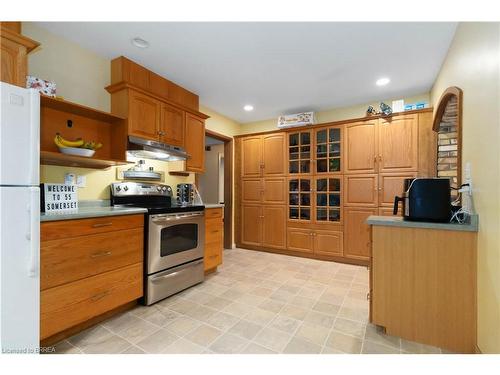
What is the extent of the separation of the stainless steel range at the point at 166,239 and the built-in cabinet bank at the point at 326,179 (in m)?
1.60

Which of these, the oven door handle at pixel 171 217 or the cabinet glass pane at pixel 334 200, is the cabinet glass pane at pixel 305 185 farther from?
the oven door handle at pixel 171 217

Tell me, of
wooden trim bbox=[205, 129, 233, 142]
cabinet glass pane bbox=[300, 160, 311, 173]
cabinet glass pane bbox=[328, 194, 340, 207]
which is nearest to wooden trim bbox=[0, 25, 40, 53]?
wooden trim bbox=[205, 129, 233, 142]

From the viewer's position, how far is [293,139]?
12.5ft

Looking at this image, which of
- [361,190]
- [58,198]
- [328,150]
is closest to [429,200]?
[361,190]

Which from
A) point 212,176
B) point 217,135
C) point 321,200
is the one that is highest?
point 217,135

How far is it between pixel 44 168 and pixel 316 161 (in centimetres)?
A: 323

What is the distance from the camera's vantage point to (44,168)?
192 cm

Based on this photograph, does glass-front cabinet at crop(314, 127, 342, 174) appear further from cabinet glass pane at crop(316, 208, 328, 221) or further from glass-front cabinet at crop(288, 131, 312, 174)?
cabinet glass pane at crop(316, 208, 328, 221)

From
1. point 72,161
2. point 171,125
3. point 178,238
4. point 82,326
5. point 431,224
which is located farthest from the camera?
point 171,125

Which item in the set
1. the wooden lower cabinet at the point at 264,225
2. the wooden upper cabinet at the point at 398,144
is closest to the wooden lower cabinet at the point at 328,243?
the wooden lower cabinet at the point at 264,225

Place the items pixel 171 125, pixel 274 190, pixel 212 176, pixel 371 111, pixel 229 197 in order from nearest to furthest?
pixel 171 125 → pixel 371 111 → pixel 274 190 → pixel 229 197 → pixel 212 176

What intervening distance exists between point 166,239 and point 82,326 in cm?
87

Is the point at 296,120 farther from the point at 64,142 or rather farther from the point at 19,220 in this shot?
the point at 19,220

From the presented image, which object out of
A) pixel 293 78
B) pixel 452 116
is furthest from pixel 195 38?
pixel 452 116
